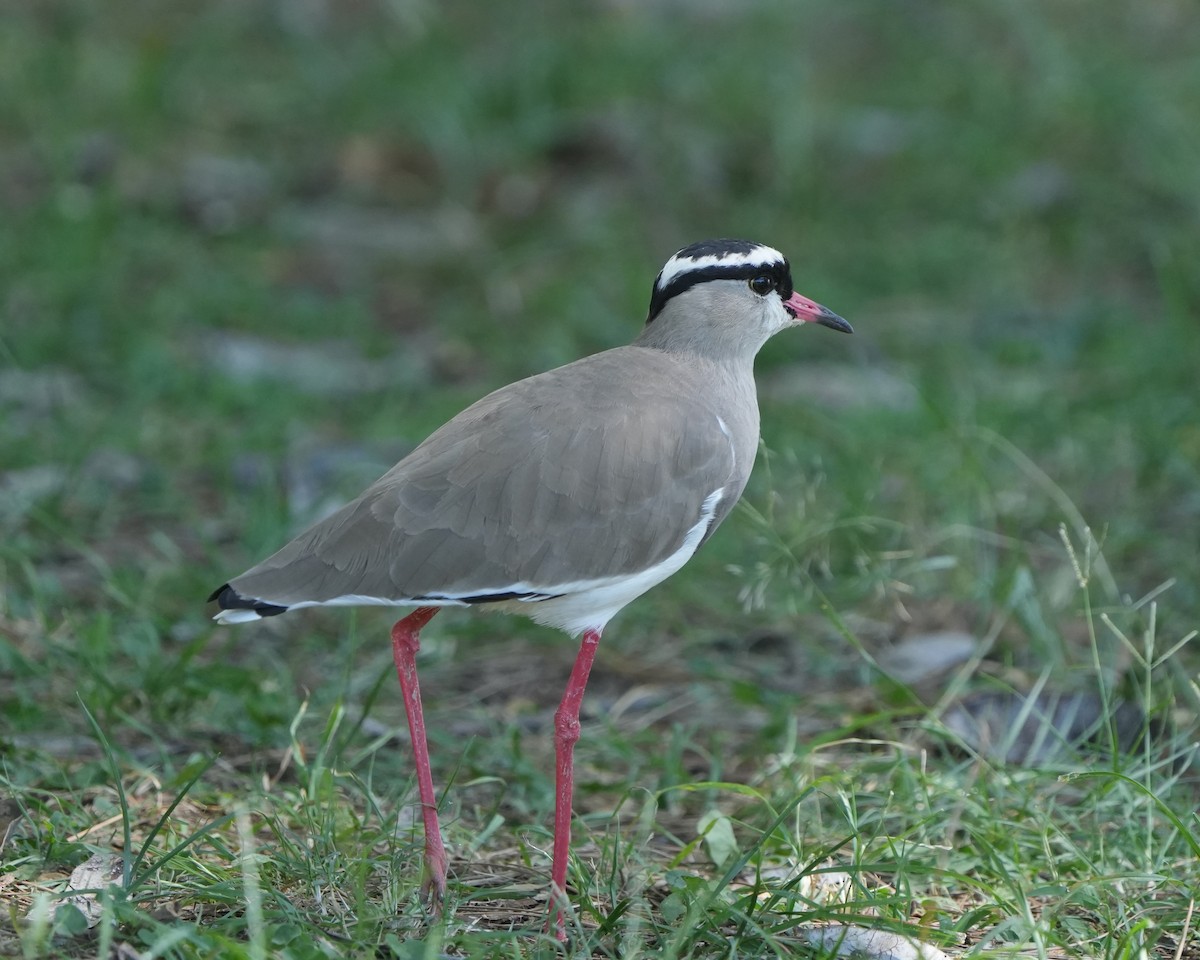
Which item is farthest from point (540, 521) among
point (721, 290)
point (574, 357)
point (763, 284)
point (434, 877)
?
point (574, 357)

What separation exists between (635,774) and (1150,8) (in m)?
8.49

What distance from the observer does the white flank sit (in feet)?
14.0

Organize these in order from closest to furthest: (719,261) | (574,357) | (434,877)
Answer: (434,877) → (719,261) → (574,357)

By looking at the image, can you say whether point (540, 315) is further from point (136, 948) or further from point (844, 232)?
point (136, 948)

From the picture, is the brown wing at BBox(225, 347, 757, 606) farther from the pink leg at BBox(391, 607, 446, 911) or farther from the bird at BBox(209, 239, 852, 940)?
the pink leg at BBox(391, 607, 446, 911)

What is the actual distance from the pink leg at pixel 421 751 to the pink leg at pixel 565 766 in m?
0.25

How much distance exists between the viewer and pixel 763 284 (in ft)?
14.2

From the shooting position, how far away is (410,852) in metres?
3.67

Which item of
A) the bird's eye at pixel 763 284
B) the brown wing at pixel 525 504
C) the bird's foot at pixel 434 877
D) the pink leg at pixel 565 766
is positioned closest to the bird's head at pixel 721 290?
the bird's eye at pixel 763 284

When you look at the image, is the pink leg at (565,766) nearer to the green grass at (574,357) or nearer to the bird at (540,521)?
the bird at (540,521)

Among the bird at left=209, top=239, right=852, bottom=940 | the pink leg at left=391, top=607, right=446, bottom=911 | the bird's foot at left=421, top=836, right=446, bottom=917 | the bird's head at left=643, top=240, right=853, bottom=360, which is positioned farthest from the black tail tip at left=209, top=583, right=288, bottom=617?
the bird's head at left=643, top=240, right=853, bottom=360

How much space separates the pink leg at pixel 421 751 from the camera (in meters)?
3.52

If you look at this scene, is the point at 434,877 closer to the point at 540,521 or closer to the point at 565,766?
the point at 565,766

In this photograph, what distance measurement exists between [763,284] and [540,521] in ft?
3.41
